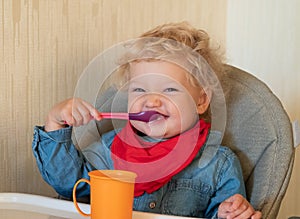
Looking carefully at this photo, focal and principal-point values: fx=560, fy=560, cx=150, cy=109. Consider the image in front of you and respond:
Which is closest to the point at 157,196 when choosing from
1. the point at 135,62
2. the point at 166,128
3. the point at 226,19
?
the point at 166,128

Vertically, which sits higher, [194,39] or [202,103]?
[194,39]

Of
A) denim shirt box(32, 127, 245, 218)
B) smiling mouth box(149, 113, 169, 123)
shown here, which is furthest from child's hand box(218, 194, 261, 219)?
smiling mouth box(149, 113, 169, 123)

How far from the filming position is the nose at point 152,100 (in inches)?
36.5

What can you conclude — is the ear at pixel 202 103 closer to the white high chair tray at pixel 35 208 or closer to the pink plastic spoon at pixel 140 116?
the pink plastic spoon at pixel 140 116

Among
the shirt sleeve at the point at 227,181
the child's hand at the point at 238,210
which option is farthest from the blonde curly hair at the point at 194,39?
the child's hand at the point at 238,210

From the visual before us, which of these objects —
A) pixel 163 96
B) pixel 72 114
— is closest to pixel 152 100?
pixel 163 96

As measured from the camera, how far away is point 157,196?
102cm

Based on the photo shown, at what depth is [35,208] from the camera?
3.03 feet

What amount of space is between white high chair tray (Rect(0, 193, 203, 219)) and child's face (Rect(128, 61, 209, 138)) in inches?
7.3

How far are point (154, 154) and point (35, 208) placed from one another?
0.71 feet

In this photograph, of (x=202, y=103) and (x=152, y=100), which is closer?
(x=152, y=100)

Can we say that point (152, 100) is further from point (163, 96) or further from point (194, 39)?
point (194, 39)

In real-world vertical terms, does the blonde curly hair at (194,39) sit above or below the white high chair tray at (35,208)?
above

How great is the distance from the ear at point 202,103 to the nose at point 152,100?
0.38ft
